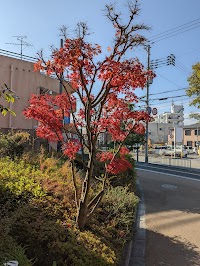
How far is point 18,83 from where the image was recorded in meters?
14.5

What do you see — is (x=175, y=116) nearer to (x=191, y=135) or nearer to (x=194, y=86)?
(x=191, y=135)

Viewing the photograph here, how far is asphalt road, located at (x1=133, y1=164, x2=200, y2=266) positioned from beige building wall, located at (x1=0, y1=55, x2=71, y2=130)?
25.0 ft

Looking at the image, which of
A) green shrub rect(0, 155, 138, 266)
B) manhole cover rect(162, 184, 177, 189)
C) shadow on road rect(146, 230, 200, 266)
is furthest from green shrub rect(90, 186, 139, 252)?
manhole cover rect(162, 184, 177, 189)

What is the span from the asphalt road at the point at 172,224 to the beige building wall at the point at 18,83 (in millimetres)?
7622

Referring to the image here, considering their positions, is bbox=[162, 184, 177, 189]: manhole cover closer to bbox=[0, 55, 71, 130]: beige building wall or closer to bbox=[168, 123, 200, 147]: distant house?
bbox=[0, 55, 71, 130]: beige building wall

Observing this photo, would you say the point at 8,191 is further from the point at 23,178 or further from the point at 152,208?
the point at 152,208

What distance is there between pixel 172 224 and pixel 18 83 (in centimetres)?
1144

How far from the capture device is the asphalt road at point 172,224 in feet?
15.0

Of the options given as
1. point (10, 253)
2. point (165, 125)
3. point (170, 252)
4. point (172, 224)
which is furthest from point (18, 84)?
point (165, 125)

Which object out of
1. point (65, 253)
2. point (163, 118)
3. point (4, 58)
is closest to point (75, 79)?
point (65, 253)

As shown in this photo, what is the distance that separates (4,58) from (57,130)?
11.2 metres

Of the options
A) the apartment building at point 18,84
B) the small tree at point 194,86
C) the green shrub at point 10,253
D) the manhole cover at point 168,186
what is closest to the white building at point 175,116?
the small tree at point 194,86

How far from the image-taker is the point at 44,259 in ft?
11.2

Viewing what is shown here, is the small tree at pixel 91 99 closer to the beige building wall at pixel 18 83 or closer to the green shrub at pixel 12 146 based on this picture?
the green shrub at pixel 12 146
